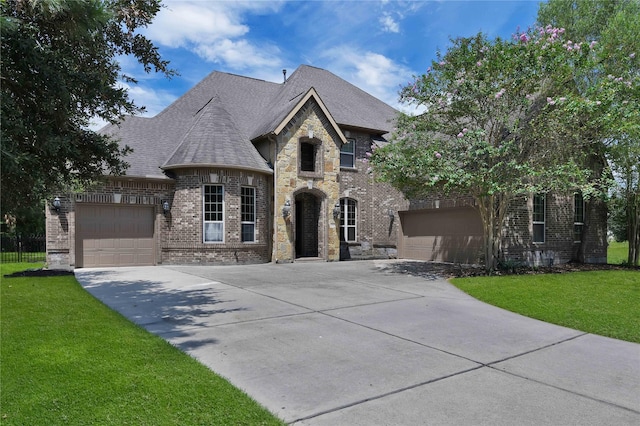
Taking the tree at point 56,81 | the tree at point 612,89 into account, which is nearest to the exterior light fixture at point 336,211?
the tree at point 612,89

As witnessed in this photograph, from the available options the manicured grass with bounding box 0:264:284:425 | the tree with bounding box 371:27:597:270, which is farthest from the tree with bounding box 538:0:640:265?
the manicured grass with bounding box 0:264:284:425

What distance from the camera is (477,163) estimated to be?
12.7 metres

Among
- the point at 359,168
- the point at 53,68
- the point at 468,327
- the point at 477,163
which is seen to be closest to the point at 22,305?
the point at 53,68

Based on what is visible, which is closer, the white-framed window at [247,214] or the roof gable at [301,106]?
the white-framed window at [247,214]

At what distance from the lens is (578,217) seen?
19.1 metres

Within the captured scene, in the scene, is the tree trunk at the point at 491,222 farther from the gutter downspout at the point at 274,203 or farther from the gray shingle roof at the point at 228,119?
the gutter downspout at the point at 274,203

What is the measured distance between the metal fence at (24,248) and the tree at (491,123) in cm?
1792

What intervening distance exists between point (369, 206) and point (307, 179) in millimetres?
4003

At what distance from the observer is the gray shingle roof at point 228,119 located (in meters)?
16.5

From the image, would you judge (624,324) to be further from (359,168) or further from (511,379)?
(359,168)

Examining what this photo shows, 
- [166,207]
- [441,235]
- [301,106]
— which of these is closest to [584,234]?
[441,235]

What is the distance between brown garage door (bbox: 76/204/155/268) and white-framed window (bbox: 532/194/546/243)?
49.7ft

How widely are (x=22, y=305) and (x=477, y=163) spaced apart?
11.8 m

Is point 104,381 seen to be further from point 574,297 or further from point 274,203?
point 274,203
